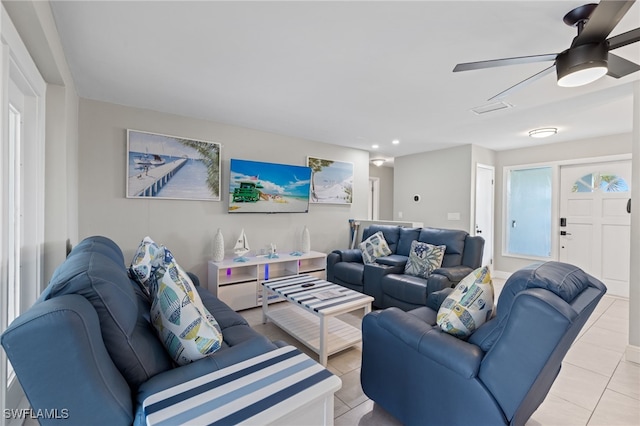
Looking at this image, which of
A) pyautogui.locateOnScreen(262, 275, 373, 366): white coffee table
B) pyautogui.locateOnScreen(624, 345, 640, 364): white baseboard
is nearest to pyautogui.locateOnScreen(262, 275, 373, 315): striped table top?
pyautogui.locateOnScreen(262, 275, 373, 366): white coffee table

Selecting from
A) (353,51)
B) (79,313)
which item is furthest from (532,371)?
(353,51)

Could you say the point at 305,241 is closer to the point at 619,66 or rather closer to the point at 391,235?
the point at 391,235

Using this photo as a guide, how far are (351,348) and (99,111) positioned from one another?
3514 mm

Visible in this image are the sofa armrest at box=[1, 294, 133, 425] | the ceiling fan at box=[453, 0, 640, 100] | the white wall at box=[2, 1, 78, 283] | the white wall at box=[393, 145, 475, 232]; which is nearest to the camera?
the sofa armrest at box=[1, 294, 133, 425]

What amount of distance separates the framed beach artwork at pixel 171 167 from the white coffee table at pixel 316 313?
5.14 ft

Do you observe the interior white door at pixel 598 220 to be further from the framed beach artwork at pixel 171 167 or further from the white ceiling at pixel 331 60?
the framed beach artwork at pixel 171 167

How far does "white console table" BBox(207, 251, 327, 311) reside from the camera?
334 cm

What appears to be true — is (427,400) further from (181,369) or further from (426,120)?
(426,120)

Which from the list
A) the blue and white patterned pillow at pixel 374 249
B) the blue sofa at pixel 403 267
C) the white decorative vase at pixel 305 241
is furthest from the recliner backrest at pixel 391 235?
the white decorative vase at pixel 305 241

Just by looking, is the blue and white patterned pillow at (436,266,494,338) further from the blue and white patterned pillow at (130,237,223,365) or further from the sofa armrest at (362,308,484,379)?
the blue and white patterned pillow at (130,237,223,365)

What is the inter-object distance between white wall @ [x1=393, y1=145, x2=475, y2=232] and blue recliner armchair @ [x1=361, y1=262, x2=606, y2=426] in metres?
3.68

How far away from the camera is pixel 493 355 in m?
1.22

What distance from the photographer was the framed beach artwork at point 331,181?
4.65 meters

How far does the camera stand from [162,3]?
1562 mm
